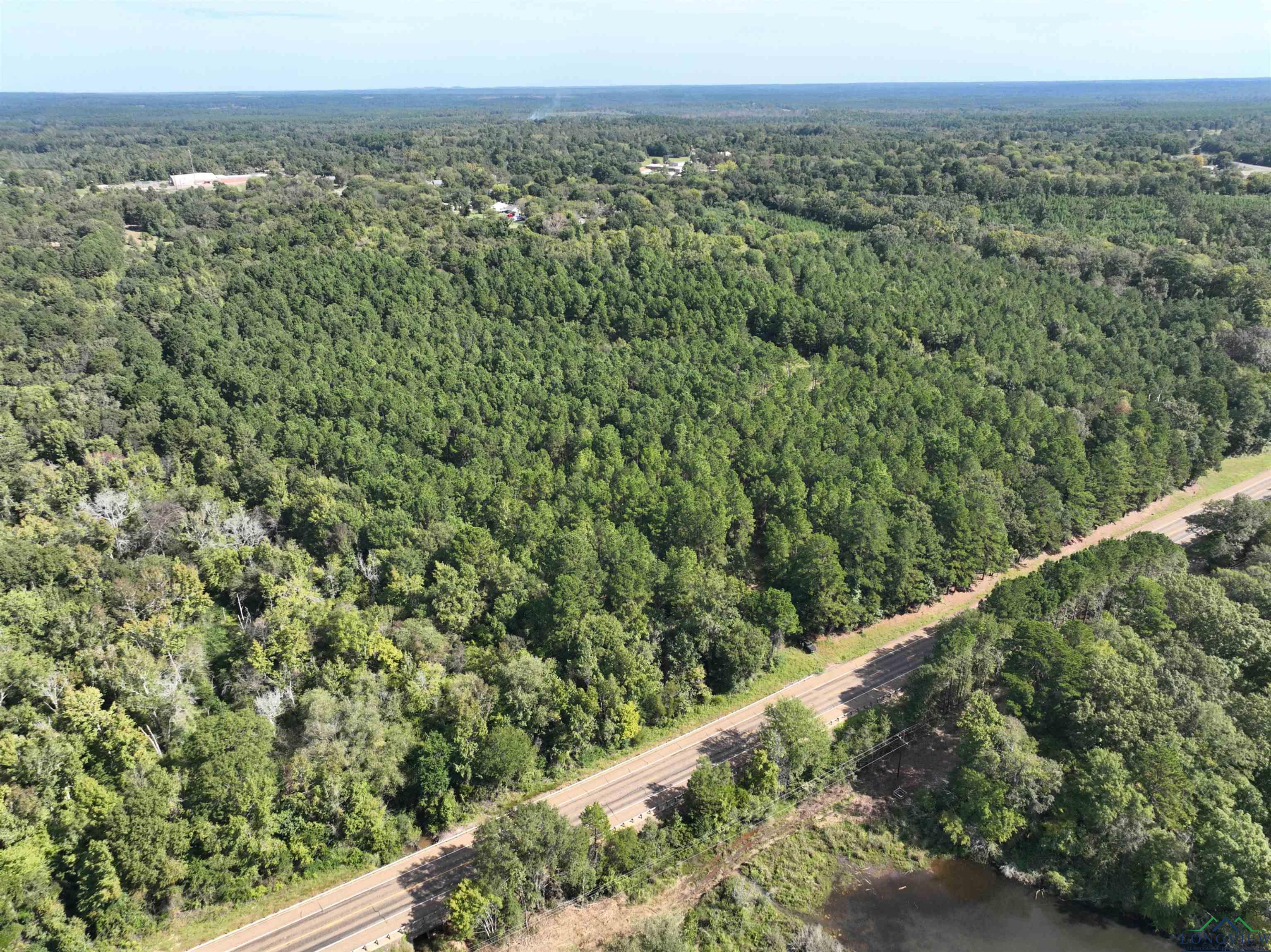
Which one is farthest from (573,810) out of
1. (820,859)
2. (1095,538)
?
(1095,538)

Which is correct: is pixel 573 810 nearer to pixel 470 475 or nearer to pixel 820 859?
pixel 820 859

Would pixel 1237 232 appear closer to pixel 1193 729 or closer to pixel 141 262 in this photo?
pixel 1193 729

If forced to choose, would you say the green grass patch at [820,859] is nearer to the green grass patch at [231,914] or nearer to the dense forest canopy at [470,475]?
the dense forest canopy at [470,475]

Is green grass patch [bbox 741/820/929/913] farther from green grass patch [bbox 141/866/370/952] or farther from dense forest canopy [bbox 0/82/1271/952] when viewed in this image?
green grass patch [bbox 141/866/370/952]

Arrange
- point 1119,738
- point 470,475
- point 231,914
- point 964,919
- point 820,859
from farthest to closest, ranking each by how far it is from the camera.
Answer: point 470,475, point 820,859, point 1119,738, point 964,919, point 231,914

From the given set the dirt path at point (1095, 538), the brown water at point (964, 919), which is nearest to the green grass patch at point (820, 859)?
the brown water at point (964, 919)
